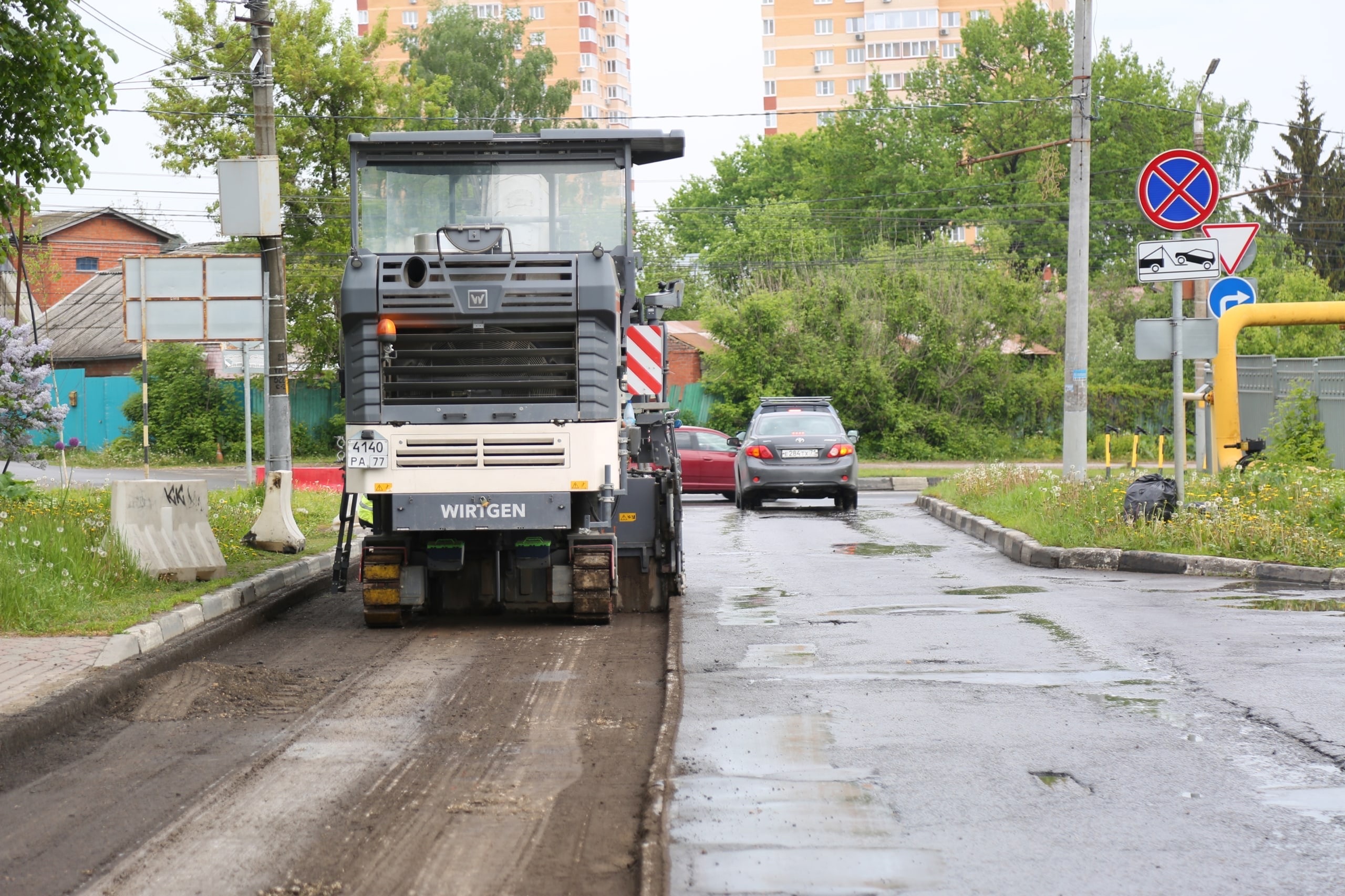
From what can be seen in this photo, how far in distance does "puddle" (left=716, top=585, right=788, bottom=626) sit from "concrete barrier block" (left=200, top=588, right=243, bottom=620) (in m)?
3.74

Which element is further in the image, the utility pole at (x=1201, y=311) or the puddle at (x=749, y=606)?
the utility pole at (x=1201, y=311)

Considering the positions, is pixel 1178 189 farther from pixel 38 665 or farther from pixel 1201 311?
pixel 1201 311

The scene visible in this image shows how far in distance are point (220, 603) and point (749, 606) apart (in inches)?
161

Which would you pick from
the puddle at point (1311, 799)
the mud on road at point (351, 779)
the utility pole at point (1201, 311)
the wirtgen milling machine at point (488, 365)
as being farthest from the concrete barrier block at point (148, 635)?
the utility pole at point (1201, 311)

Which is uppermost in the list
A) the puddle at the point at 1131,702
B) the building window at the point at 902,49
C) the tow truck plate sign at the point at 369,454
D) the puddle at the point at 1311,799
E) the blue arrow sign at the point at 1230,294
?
the building window at the point at 902,49

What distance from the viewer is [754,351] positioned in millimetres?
40688

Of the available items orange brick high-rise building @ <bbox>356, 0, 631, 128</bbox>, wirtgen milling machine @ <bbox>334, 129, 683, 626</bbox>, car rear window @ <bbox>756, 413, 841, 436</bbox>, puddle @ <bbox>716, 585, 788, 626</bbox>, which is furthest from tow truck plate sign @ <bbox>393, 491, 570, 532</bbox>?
orange brick high-rise building @ <bbox>356, 0, 631, 128</bbox>

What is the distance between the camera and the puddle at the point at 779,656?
29.0ft

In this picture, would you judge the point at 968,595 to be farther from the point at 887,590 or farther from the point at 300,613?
the point at 300,613

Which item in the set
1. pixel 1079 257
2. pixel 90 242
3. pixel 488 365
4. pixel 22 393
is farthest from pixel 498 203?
pixel 90 242

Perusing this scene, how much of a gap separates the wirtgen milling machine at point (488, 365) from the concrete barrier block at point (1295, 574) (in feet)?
18.0

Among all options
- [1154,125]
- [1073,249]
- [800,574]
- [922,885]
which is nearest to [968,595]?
[800,574]

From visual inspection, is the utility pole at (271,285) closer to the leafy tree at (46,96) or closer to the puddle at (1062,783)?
the leafy tree at (46,96)

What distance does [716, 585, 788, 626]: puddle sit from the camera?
35.7 ft
